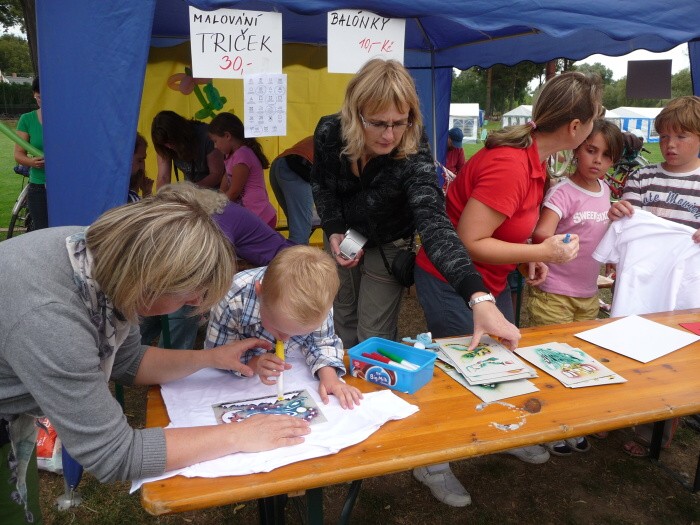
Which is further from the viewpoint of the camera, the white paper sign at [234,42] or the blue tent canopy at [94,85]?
the white paper sign at [234,42]

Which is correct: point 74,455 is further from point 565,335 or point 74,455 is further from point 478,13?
point 478,13

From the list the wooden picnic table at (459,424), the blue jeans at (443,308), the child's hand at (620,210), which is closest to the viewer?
the wooden picnic table at (459,424)

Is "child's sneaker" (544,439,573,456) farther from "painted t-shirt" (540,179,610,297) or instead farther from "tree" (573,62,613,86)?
"tree" (573,62,613,86)

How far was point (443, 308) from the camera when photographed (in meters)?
1.91

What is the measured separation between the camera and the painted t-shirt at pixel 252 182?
3645mm

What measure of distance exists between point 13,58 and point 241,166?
166 feet

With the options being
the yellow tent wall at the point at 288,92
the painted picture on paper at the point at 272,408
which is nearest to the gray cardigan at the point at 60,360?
the painted picture on paper at the point at 272,408

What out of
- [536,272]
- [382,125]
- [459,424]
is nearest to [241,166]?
[382,125]

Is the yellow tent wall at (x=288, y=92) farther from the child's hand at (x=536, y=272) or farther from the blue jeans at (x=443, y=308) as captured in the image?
the blue jeans at (x=443, y=308)

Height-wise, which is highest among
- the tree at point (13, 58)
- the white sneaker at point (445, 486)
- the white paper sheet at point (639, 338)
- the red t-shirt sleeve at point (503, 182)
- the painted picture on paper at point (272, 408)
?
the tree at point (13, 58)

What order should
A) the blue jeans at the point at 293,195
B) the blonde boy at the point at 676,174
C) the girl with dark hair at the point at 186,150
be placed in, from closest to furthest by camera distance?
the blonde boy at the point at 676,174 < the girl with dark hair at the point at 186,150 < the blue jeans at the point at 293,195

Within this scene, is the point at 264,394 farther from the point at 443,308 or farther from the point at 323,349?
the point at 443,308

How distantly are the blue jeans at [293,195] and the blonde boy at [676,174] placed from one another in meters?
2.16

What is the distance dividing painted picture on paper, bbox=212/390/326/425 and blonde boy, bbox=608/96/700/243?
1652 millimetres
